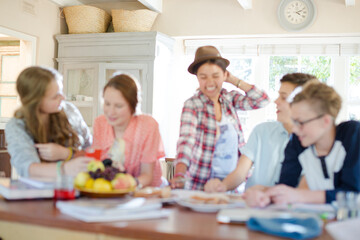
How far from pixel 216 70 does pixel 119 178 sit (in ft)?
3.44

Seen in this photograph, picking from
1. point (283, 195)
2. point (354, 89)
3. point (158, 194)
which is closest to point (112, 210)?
point (158, 194)

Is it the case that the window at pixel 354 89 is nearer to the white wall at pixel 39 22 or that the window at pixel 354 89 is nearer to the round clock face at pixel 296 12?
the round clock face at pixel 296 12

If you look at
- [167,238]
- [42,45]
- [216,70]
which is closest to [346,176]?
[167,238]

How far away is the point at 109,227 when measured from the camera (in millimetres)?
1250

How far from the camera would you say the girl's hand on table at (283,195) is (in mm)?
1540

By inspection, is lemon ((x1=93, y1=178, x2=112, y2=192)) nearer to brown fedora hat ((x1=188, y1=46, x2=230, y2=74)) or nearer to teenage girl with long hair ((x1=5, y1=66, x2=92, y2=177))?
teenage girl with long hair ((x1=5, y1=66, x2=92, y2=177))

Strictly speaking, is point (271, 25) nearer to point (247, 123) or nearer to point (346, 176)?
point (247, 123)

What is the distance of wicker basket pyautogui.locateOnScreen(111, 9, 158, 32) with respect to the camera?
456cm

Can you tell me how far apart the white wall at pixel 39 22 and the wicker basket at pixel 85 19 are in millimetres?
183

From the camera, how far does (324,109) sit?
1683 millimetres

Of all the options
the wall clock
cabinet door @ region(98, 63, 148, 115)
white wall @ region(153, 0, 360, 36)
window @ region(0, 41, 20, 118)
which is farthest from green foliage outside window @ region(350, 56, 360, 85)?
window @ region(0, 41, 20, 118)

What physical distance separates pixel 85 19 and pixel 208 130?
113 inches

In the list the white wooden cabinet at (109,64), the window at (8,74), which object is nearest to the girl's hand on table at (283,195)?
the white wooden cabinet at (109,64)

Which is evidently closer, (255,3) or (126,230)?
(126,230)
